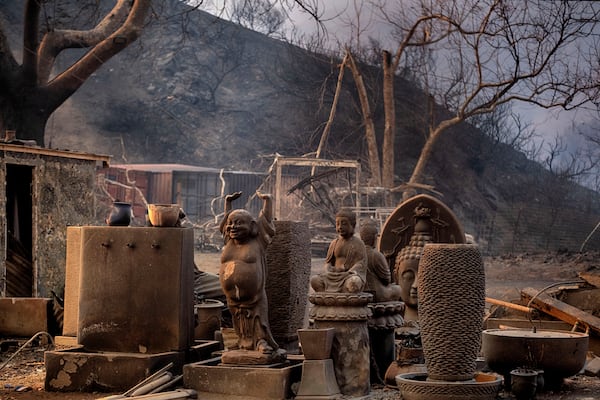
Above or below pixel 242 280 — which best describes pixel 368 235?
above

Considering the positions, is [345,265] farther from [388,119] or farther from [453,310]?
[388,119]

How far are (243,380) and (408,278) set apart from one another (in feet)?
11.8

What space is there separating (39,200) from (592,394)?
8218 mm

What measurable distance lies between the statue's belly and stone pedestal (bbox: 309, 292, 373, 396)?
53 cm

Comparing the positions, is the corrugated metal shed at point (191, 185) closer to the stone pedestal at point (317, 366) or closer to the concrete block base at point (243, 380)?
the concrete block base at point (243, 380)

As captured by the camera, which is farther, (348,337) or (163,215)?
(163,215)

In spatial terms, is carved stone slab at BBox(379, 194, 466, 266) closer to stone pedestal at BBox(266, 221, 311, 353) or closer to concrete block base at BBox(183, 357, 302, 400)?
stone pedestal at BBox(266, 221, 311, 353)

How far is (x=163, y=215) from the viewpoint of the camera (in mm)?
7965

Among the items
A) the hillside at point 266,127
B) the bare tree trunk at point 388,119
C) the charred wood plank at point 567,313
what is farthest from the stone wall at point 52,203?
the hillside at point 266,127

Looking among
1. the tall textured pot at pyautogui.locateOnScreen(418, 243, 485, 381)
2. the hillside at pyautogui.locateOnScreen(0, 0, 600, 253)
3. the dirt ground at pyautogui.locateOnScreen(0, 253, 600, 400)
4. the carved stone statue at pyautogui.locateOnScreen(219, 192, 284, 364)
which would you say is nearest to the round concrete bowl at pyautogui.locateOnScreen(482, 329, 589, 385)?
the dirt ground at pyautogui.locateOnScreen(0, 253, 600, 400)

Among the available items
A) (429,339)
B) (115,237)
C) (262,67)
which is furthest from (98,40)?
(262,67)

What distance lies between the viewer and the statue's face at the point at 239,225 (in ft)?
23.6

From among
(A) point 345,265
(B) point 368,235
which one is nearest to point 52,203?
(B) point 368,235

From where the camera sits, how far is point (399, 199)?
89.8ft
